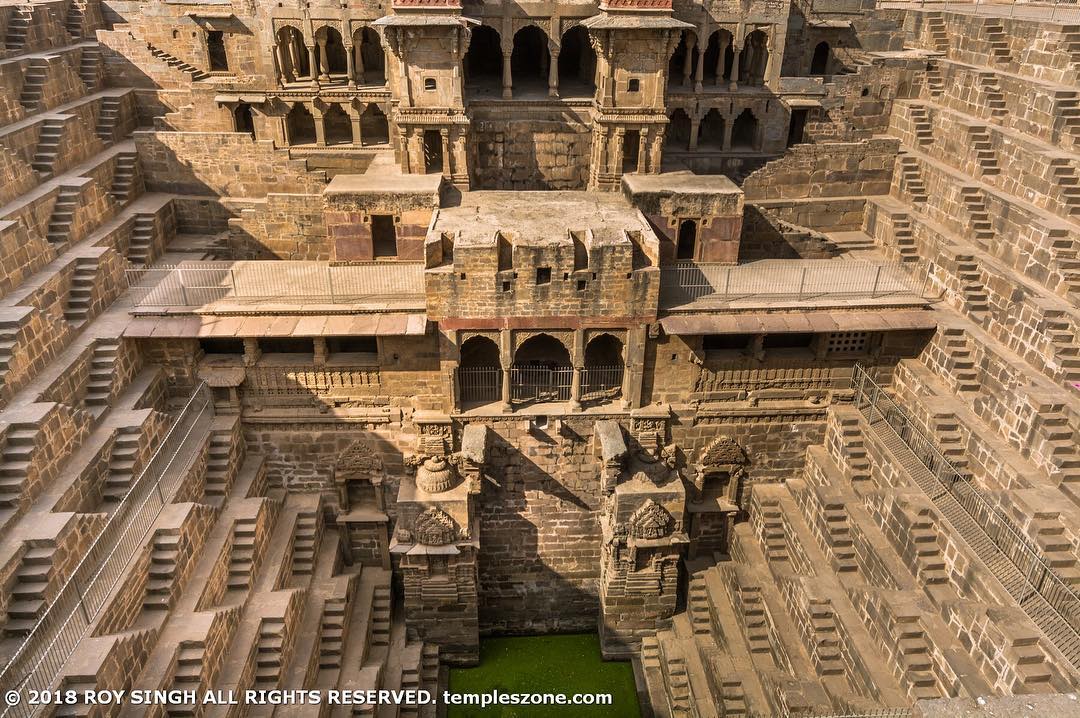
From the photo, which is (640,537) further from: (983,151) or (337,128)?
(337,128)

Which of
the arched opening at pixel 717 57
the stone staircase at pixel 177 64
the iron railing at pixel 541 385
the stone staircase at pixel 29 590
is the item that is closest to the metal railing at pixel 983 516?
the iron railing at pixel 541 385

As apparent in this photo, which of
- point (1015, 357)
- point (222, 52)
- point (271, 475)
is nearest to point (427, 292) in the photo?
point (271, 475)

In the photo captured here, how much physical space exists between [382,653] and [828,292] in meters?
16.2

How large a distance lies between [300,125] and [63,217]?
12.5 metres

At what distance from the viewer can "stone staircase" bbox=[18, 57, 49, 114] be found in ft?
80.1

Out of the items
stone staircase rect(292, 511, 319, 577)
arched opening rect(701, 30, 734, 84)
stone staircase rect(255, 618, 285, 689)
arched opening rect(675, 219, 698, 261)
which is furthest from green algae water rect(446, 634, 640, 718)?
arched opening rect(701, 30, 734, 84)

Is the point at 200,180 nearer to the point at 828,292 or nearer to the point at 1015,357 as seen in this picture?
the point at 828,292

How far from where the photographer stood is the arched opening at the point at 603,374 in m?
22.0

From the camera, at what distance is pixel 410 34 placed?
2331 cm

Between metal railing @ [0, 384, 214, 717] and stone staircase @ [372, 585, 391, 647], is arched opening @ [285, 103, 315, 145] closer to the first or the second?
metal railing @ [0, 384, 214, 717]

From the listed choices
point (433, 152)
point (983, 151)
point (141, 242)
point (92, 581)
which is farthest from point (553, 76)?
point (92, 581)

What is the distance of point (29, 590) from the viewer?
573 inches

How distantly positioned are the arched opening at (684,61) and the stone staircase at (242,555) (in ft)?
68.5

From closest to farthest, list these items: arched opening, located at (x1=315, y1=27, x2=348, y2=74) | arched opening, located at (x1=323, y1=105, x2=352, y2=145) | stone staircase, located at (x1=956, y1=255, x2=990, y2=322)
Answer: stone staircase, located at (x1=956, y1=255, x2=990, y2=322) < arched opening, located at (x1=323, y1=105, x2=352, y2=145) < arched opening, located at (x1=315, y1=27, x2=348, y2=74)
